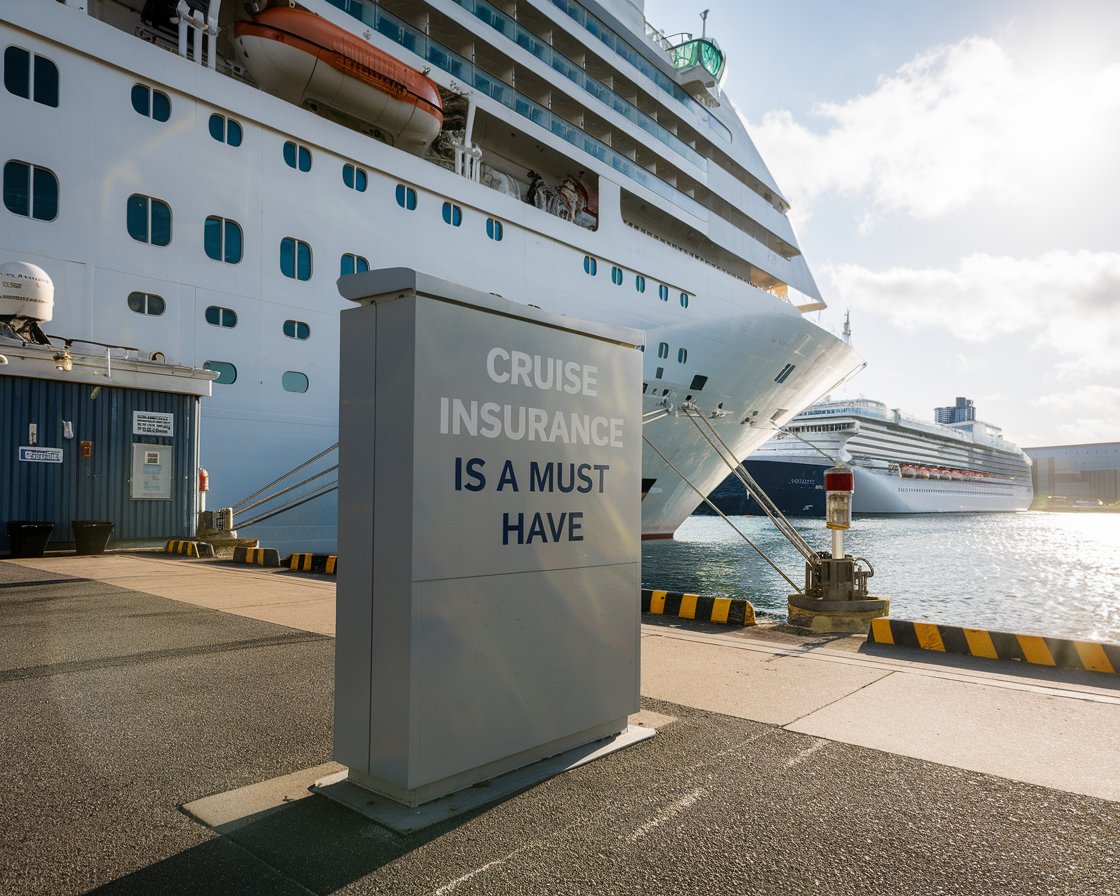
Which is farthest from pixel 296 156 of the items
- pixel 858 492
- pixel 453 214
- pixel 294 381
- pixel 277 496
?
pixel 858 492

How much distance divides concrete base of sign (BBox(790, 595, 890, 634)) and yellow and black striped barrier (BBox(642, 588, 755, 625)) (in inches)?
20.7

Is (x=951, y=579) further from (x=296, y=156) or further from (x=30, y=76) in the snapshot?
(x=30, y=76)

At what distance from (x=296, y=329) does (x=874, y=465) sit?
5820cm

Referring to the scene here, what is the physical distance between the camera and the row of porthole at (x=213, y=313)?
12.7 meters

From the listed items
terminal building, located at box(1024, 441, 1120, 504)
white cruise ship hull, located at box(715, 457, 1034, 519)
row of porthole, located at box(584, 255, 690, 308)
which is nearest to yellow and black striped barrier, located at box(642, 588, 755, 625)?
row of porthole, located at box(584, 255, 690, 308)

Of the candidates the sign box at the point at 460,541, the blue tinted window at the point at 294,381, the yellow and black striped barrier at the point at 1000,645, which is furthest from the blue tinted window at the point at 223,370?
the sign box at the point at 460,541

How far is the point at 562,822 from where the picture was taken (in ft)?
9.00

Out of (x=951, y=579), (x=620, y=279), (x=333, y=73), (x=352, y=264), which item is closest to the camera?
(x=333, y=73)

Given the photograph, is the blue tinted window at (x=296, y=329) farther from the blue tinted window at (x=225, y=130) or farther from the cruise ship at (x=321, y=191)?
the blue tinted window at (x=225, y=130)

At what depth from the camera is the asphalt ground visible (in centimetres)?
233

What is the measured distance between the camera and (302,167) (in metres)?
14.6

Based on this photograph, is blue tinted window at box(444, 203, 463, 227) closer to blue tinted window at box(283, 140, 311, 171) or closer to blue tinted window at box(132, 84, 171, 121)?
blue tinted window at box(283, 140, 311, 171)

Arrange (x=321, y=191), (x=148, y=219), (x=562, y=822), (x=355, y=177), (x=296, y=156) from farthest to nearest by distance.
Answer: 1. (x=355, y=177)
2. (x=321, y=191)
3. (x=296, y=156)
4. (x=148, y=219)
5. (x=562, y=822)

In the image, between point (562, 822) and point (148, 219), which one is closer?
point (562, 822)
